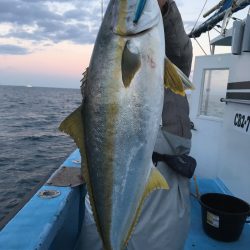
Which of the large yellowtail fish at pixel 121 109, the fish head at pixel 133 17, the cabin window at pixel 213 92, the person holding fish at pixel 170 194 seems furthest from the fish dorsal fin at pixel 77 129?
the cabin window at pixel 213 92

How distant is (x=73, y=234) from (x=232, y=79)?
141 inches

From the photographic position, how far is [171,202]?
2.85m

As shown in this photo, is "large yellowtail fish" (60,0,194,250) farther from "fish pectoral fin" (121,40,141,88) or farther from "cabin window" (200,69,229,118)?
"cabin window" (200,69,229,118)

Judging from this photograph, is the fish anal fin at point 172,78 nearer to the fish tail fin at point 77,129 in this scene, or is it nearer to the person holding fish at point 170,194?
the fish tail fin at point 77,129

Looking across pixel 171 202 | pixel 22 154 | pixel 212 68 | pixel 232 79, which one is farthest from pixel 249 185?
pixel 22 154

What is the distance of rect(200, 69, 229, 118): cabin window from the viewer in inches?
276

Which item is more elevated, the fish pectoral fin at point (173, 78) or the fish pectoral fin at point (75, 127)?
the fish pectoral fin at point (173, 78)

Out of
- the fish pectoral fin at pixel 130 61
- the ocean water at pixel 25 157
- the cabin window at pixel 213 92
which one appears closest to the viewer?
the fish pectoral fin at pixel 130 61

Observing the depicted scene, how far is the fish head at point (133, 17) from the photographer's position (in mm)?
1565

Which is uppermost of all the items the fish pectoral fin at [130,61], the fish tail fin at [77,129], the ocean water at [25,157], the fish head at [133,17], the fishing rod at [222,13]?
the fishing rod at [222,13]

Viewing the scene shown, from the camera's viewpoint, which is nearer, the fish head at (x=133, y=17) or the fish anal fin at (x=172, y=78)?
the fish head at (x=133, y=17)

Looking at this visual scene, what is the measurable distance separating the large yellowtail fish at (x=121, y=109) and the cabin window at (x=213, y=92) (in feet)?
18.4

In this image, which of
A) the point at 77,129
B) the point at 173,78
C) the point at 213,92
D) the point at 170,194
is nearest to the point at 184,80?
the point at 173,78

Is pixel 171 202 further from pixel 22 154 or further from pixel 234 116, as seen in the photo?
pixel 22 154
